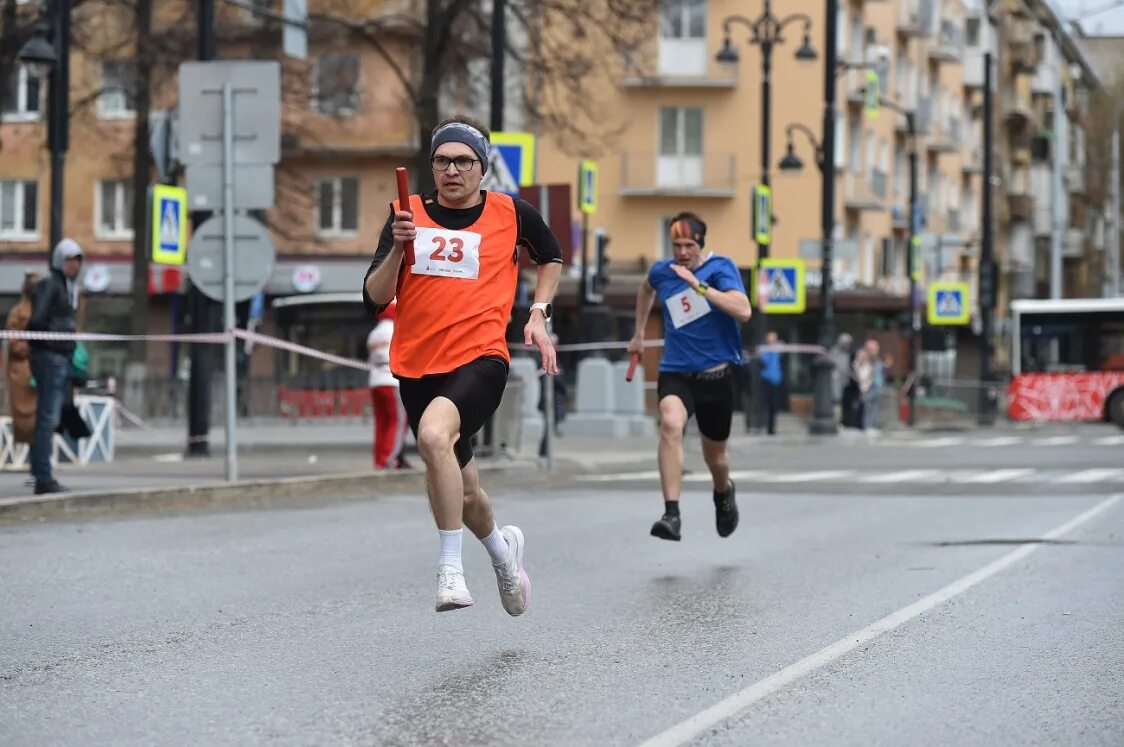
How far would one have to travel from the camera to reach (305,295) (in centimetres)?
4950

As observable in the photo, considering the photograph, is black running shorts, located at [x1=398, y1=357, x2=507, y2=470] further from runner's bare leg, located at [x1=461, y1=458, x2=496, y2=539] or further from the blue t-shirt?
the blue t-shirt

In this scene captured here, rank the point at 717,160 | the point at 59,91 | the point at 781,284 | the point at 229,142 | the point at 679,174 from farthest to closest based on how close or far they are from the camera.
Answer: the point at 679,174
the point at 717,160
the point at 781,284
the point at 59,91
the point at 229,142

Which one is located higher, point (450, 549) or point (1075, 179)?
point (1075, 179)

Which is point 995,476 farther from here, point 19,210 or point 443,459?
point 19,210

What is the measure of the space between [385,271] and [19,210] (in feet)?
150

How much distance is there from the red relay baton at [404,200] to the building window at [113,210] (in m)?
44.3

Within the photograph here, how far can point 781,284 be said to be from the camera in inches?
1278

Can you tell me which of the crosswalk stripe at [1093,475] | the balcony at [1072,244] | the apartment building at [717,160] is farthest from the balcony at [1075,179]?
the crosswalk stripe at [1093,475]

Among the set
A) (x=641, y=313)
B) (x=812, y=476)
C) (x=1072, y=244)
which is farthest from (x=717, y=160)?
(x=641, y=313)

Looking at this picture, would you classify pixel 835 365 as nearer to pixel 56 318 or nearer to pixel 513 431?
pixel 513 431

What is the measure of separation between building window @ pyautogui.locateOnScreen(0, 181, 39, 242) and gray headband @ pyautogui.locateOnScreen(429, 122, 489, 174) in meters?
44.8

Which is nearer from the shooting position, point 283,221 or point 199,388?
point 199,388

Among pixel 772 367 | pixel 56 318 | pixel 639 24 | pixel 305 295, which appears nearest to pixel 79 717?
pixel 56 318

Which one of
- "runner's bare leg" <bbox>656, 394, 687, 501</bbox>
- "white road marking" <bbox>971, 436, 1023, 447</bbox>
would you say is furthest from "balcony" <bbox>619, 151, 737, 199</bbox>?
"runner's bare leg" <bbox>656, 394, 687, 501</bbox>
